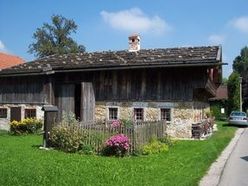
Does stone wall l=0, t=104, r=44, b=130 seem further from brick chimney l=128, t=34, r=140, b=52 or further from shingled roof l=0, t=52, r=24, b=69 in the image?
shingled roof l=0, t=52, r=24, b=69

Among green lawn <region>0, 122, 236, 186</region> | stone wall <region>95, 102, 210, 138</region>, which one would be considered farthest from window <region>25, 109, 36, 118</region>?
green lawn <region>0, 122, 236, 186</region>

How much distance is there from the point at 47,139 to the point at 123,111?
8.92 meters

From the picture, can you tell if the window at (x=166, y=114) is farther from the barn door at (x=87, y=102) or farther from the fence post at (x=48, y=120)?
the fence post at (x=48, y=120)

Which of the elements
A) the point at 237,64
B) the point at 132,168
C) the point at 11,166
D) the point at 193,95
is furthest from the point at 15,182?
the point at 237,64

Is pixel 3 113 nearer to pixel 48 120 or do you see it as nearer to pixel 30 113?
pixel 30 113

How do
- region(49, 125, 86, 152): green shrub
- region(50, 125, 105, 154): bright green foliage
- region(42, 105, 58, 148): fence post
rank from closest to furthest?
region(50, 125, 105, 154): bright green foliage
region(49, 125, 86, 152): green shrub
region(42, 105, 58, 148): fence post

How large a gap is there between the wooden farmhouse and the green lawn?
26.4ft

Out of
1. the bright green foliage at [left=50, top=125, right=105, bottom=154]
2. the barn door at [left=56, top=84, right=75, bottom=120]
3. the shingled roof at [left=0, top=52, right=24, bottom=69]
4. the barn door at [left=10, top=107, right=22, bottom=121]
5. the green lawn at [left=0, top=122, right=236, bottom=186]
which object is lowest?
the green lawn at [left=0, top=122, right=236, bottom=186]

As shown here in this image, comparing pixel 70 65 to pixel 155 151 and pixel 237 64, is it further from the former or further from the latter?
pixel 237 64

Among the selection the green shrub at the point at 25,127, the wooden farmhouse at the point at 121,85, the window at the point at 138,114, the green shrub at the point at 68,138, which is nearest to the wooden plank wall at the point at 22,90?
the wooden farmhouse at the point at 121,85

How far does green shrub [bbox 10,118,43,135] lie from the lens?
83.9 feet

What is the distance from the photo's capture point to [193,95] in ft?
80.9

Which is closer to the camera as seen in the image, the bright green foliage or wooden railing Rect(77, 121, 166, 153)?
wooden railing Rect(77, 121, 166, 153)

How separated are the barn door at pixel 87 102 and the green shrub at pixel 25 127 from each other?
289 centimetres
